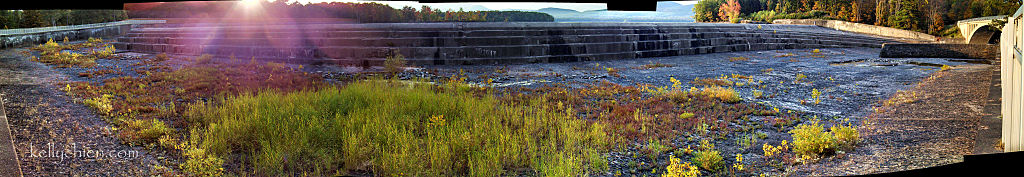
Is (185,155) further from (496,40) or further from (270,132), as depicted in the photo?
(496,40)

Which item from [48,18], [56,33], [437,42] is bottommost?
[437,42]

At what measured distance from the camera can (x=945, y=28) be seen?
1283 inches

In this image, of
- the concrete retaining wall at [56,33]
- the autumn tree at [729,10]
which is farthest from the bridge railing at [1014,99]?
the autumn tree at [729,10]

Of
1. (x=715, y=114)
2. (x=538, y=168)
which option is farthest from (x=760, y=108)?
(x=538, y=168)

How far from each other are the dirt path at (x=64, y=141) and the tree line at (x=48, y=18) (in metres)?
12.1

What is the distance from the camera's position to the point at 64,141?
17.8 feet

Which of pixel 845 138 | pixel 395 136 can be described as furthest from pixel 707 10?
pixel 395 136

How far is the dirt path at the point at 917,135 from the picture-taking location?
15.5 ft

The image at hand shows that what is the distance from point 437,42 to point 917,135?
11764 millimetres

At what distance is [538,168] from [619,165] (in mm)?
854

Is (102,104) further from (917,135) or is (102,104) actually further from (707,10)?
(707,10)

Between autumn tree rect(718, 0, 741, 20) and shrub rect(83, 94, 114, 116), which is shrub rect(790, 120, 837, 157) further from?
autumn tree rect(718, 0, 741, 20)

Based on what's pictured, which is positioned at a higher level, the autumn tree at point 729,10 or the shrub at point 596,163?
the autumn tree at point 729,10

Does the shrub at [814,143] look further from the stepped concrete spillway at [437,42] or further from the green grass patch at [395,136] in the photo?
the stepped concrete spillway at [437,42]
